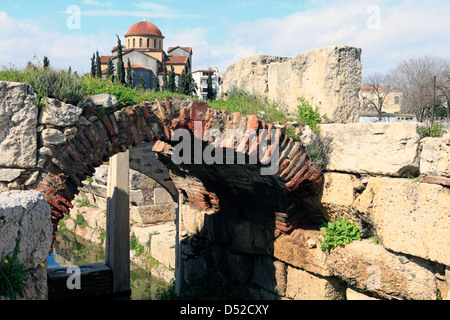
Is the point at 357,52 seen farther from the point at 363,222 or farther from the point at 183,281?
the point at 183,281

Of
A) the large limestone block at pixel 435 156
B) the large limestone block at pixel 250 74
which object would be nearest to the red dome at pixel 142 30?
the large limestone block at pixel 250 74

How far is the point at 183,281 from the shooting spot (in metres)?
7.25

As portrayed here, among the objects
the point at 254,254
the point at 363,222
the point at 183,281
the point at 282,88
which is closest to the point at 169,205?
the point at 183,281

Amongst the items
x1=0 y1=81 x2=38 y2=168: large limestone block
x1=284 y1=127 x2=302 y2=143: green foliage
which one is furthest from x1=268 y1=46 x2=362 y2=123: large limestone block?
x1=0 y1=81 x2=38 y2=168: large limestone block

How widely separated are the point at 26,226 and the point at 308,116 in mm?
3381

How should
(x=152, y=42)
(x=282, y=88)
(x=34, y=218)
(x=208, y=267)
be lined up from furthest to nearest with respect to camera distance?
(x=152, y=42) < (x=208, y=267) < (x=282, y=88) < (x=34, y=218)

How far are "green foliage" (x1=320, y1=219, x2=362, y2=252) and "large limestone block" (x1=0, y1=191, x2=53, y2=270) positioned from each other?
2971 mm

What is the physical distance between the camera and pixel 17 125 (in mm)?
3555

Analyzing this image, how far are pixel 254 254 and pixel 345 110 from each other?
7.02 feet

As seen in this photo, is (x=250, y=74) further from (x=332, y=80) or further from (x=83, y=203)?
(x=83, y=203)

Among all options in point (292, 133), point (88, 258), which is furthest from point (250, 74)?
point (88, 258)

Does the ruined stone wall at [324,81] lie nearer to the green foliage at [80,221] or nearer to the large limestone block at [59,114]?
the large limestone block at [59,114]

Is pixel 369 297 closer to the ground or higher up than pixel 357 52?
closer to the ground

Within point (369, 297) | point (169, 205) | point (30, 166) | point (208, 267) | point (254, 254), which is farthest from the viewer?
point (169, 205)
